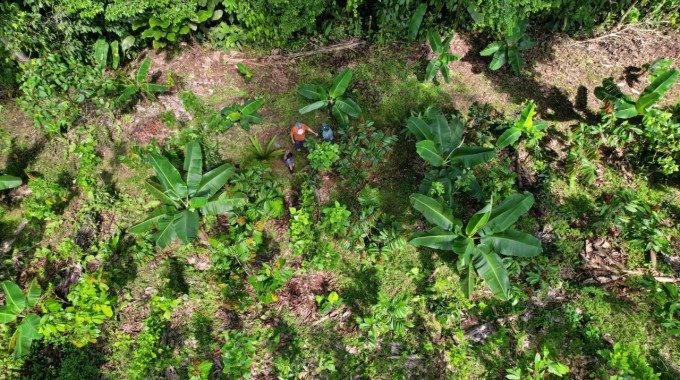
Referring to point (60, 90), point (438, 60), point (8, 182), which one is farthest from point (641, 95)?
point (8, 182)

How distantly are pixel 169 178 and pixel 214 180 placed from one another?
60cm

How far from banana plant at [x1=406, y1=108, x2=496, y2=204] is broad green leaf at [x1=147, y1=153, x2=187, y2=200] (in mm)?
3372

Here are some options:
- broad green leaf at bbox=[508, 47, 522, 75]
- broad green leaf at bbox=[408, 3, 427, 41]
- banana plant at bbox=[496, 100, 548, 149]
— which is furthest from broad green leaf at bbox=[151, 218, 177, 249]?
broad green leaf at bbox=[508, 47, 522, 75]

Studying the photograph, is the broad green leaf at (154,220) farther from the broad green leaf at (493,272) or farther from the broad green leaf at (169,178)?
the broad green leaf at (493,272)

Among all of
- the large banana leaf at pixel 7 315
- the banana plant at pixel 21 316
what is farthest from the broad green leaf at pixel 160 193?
the large banana leaf at pixel 7 315

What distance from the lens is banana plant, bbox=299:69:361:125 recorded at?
625 cm

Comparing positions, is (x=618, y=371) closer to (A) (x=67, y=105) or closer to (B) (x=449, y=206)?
(B) (x=449, y=206)

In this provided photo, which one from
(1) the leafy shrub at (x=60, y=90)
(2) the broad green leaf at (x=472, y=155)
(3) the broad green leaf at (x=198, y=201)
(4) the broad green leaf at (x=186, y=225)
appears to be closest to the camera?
(4) the broad green leaf at (x=186, y=225)

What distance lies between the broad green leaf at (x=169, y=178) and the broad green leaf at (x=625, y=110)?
6.63 meters

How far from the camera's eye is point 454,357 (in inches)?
197

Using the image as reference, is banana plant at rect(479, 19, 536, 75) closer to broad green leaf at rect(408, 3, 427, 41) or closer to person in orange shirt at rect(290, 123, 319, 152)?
broad green leaf at rect(408, 3, 427, 41)

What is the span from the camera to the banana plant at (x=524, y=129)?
579 centimetres

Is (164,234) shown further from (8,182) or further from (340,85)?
(340,85)

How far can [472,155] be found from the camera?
5.48 metres
